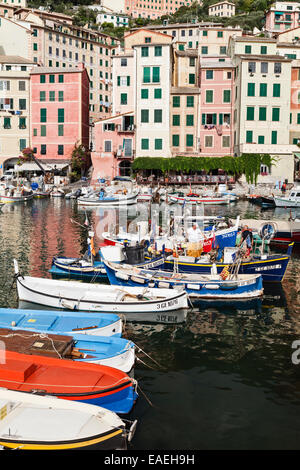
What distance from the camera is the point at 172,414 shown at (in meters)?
11.9

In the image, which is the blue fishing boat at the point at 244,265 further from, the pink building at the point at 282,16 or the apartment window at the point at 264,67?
the pink building at the point at 282,16

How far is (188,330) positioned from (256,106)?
178 feet

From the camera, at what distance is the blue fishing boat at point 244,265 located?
22.7 meters

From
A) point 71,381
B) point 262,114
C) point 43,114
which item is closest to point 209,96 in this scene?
point 262,114

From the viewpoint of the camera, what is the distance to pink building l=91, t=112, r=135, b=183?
233ft

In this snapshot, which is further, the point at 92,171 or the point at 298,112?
the point at 92,171

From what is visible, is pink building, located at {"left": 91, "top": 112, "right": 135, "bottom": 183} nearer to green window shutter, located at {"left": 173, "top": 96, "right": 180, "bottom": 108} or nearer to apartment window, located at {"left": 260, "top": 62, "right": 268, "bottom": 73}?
green window shutter, located at {"left": 173, "top": 96, "right": 180, "bottom": 108}

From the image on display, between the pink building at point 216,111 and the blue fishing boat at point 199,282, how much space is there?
165ft

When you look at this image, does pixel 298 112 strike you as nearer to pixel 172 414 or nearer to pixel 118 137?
pixel 118 137

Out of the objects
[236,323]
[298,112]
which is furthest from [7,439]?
[298,112]

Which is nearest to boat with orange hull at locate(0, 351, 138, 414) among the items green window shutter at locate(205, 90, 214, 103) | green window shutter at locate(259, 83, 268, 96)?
green window shutter at locate(259, 83, 268, 96)

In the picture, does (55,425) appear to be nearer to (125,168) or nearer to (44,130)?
(125,168)

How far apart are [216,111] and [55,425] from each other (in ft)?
214

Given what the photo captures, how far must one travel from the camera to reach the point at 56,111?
242 feet
